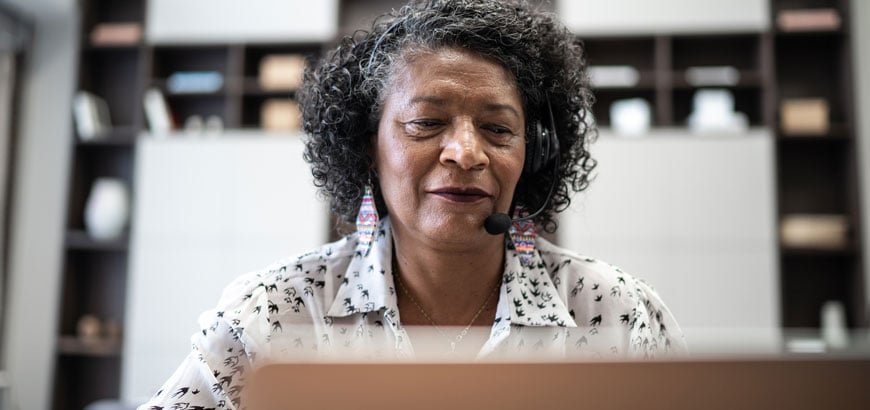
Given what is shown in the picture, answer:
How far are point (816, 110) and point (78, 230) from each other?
3.90 metres

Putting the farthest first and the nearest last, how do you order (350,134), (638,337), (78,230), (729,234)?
(78,230) < (729,234) < (350,134) < (638,337)

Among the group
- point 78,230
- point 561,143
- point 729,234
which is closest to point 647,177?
point 729,234

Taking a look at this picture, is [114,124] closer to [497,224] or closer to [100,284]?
[100,284]

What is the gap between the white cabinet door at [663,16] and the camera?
3535mm

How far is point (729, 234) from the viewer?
344cm

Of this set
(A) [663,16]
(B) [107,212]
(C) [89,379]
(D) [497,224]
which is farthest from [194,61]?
(D) [497,224]

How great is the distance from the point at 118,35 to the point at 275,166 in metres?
1.19

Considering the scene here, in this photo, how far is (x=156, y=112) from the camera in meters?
3.89

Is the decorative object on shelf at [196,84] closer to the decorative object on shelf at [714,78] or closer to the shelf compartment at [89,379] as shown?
the shelf compartment at [89,379]

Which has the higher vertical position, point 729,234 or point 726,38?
point 726,38

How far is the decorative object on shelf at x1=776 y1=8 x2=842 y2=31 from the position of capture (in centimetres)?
350

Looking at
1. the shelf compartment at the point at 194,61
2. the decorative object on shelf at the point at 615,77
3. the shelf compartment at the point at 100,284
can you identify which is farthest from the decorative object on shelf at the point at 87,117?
the decorative object on shelf at the point at 615,77

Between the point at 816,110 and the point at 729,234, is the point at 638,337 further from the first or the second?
the point at 816,110

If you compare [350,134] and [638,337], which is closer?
[638,337]
